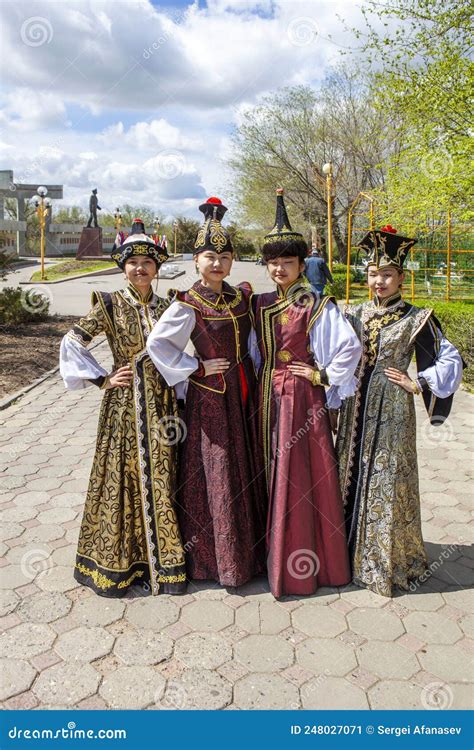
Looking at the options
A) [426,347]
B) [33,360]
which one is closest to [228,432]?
[426,347]

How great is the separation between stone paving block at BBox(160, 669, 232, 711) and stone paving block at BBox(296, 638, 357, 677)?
0.41 m

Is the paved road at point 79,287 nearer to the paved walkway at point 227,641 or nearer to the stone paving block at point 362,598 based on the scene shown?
the paved walkway at point 227,641

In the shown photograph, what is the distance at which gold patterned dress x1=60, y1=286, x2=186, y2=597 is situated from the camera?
3.26 metres

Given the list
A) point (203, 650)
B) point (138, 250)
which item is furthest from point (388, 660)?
point (138, 250)

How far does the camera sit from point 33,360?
386 inches

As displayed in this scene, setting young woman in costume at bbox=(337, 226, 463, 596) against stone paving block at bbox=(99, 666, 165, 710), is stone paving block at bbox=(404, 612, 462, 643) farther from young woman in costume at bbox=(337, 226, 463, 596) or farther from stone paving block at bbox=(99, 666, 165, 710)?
stone paving block at bbox=(99, 666, 165, 710)

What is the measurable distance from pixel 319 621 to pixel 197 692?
0.80 m

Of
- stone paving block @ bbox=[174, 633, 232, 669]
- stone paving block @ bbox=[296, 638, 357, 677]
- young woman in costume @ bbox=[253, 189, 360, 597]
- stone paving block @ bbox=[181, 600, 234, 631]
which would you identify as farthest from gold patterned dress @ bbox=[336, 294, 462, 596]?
stone paving block @ bbox=[174, 633, 232, 669]

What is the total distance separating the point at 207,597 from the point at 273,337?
148cm

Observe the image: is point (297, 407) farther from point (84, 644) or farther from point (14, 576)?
point (14, 576)

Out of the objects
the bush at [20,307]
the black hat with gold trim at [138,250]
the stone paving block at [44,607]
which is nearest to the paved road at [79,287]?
the bush at [20,307]

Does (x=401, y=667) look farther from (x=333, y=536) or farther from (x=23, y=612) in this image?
(x=23, y=612)

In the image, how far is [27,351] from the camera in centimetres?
1041

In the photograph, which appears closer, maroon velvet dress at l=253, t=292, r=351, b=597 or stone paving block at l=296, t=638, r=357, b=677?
stone paving block at l=296, t=638, r=357, b=677
